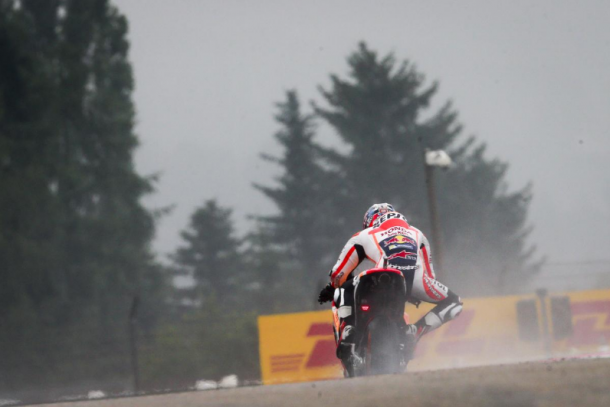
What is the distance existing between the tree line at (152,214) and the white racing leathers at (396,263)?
5648 mm

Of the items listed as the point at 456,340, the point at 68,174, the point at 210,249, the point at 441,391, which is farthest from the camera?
the point at 210,249

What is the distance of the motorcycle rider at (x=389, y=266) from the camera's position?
21.0 feet

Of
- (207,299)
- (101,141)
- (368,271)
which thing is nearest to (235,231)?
(101,141)

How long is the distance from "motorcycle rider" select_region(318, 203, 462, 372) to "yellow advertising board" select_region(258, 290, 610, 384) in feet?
23.4

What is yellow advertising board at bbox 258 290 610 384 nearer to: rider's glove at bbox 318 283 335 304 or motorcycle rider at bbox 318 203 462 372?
rider's glove at bbox 318 283 335 304

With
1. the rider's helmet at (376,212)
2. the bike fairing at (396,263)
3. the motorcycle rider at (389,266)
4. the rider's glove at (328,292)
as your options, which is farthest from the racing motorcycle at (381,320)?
the rider's glove at (328,292)

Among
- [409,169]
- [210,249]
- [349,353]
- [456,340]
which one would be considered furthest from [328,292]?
[210,249]

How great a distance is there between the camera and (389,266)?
646cm

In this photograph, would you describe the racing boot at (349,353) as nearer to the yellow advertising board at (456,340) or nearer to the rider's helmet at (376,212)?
the rider's helmet at (376,212)

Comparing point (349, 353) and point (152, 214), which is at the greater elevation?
point (152, 214)

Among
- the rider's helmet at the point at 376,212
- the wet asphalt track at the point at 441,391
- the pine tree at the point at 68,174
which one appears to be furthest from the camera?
the pine tree at the point at 68,174

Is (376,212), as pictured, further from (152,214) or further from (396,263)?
(152,214)

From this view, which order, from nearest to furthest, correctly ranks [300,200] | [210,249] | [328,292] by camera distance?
[328,292], [300,200], [210,249]

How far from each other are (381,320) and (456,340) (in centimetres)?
981
